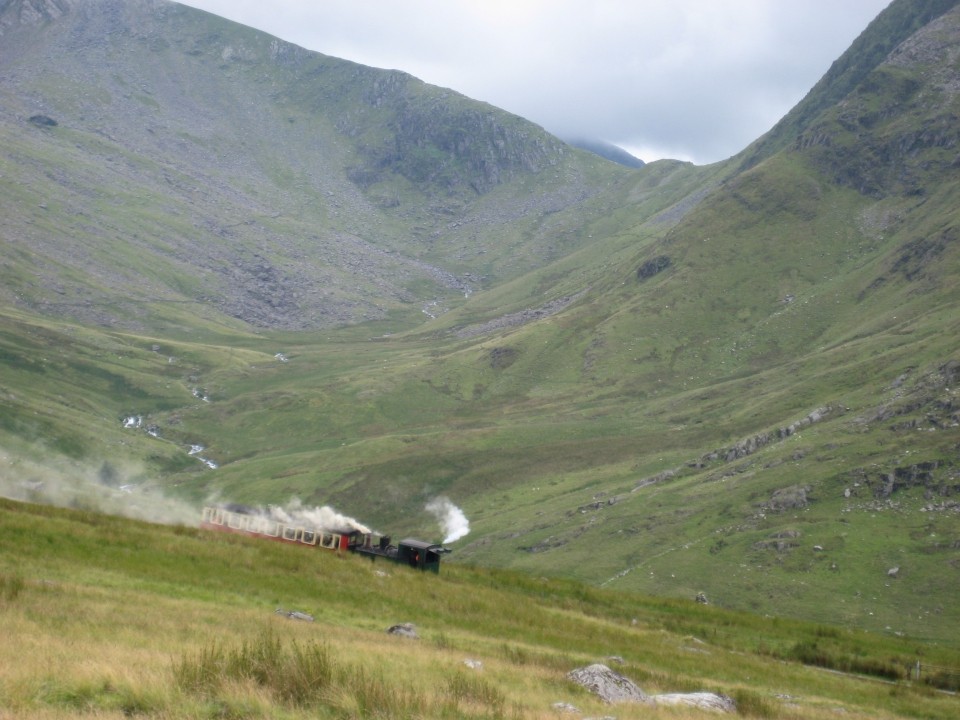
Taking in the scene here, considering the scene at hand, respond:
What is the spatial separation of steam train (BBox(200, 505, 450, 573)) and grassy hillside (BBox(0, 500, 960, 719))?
1.97 m

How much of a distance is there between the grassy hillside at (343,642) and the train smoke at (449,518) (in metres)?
90.0

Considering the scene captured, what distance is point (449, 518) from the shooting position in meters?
165

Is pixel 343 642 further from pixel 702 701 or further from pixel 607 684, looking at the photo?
pixel 702 701

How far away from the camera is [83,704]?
53.5 ft

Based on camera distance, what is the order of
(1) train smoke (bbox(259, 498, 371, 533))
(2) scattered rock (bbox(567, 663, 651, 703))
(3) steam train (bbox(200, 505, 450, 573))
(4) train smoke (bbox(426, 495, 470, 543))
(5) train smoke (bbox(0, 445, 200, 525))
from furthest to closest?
(4) train smoke (bbox(426, 495, 470, 543))
(5) train smoke (bbox(0, 445, 200, 525))
(1) train smoke (bbox(259, 498, 371, 533))
(3) steam train (bbox(200, 505, 450, 573))
(2) scattered rock (bbox(567, 663, 651, 703))

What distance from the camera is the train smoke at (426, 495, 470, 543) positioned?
15438 centimetres

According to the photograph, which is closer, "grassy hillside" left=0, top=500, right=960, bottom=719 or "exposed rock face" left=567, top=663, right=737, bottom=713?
"grassy hillside" left=0, top=500, right=960, bottom=719

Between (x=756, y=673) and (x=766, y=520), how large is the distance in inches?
3421

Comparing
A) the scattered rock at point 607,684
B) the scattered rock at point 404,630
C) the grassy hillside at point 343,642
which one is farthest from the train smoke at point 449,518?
the scattered rock at point 607,684

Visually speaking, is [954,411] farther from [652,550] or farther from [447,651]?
[447,651]

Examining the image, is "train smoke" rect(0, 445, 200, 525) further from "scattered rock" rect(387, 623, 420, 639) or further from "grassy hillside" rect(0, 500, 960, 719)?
"scattered rock" rect(387, 623, 420, 639)

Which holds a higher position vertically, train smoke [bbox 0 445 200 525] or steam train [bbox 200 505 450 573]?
steam train [bbox 200 505 450 573]

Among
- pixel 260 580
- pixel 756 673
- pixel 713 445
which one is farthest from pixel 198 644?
pixel 713 445

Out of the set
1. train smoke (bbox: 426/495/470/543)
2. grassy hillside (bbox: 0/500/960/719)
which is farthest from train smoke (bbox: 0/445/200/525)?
train smoke (bbox: 426/495/470/543)
